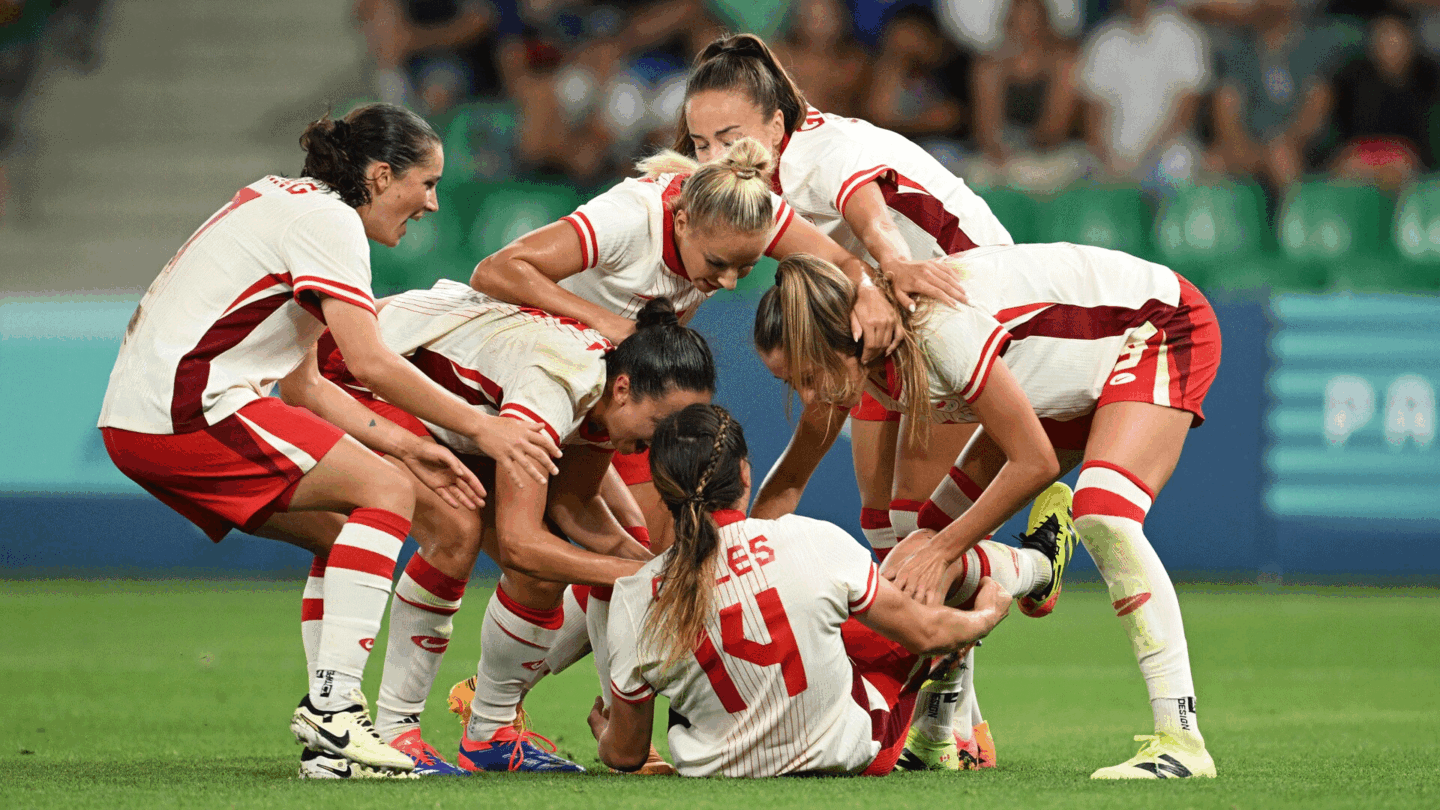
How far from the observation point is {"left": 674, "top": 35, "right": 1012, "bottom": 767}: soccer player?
15.4ft

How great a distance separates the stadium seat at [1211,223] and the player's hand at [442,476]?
7.06 m

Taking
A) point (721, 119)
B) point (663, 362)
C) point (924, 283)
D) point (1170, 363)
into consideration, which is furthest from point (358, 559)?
point (1170, 363)

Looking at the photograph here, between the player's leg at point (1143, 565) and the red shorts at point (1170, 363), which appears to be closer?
the player's leg at point (1143, 565)

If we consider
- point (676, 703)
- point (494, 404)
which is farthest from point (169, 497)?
point (676, 703)

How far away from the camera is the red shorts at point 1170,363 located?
4.08 meters

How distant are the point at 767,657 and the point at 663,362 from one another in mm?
858

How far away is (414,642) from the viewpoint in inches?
174

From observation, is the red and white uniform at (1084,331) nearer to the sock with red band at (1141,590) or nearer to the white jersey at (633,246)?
the sock with red band at (1141,590)

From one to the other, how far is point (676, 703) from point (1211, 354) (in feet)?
5.62

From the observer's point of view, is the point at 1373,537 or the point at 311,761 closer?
the point at 311,761

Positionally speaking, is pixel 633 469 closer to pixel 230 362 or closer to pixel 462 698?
pixel 462 698

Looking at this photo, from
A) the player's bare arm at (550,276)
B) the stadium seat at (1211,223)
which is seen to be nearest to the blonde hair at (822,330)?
the player's bare arm at (550,276)

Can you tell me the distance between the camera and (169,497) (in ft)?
13.2

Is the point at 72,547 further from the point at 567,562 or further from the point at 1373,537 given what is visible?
the point at 1373,537
